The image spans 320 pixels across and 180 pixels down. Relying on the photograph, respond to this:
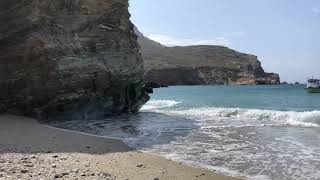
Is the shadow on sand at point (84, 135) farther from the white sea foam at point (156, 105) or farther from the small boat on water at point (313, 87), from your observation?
the small boat on water at point (313, 87)

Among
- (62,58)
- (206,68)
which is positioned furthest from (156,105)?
(206,68)

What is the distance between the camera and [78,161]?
1147 cm

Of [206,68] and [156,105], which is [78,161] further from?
[206,68]

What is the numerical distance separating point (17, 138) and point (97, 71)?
35.1 feet

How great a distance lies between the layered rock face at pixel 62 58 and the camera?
71.9 ft

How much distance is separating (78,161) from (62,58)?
12260mm

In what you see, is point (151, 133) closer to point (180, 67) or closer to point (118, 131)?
point (118, 131)

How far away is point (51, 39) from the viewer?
73.6 ft

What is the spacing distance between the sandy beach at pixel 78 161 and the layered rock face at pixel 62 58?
5.95 meters

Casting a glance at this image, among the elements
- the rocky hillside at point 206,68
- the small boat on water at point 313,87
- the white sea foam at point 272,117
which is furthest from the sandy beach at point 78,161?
the rocky hillside at point 206,68

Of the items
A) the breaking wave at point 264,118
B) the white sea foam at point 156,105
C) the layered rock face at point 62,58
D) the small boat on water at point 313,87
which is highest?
the layered rock face at point 62,58

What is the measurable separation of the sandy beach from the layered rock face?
595 cm

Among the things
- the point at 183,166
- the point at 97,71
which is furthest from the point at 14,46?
the point at 183,166

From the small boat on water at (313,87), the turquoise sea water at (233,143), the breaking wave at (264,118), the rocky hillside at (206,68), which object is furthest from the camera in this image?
the rocky hillside at (206,68)
